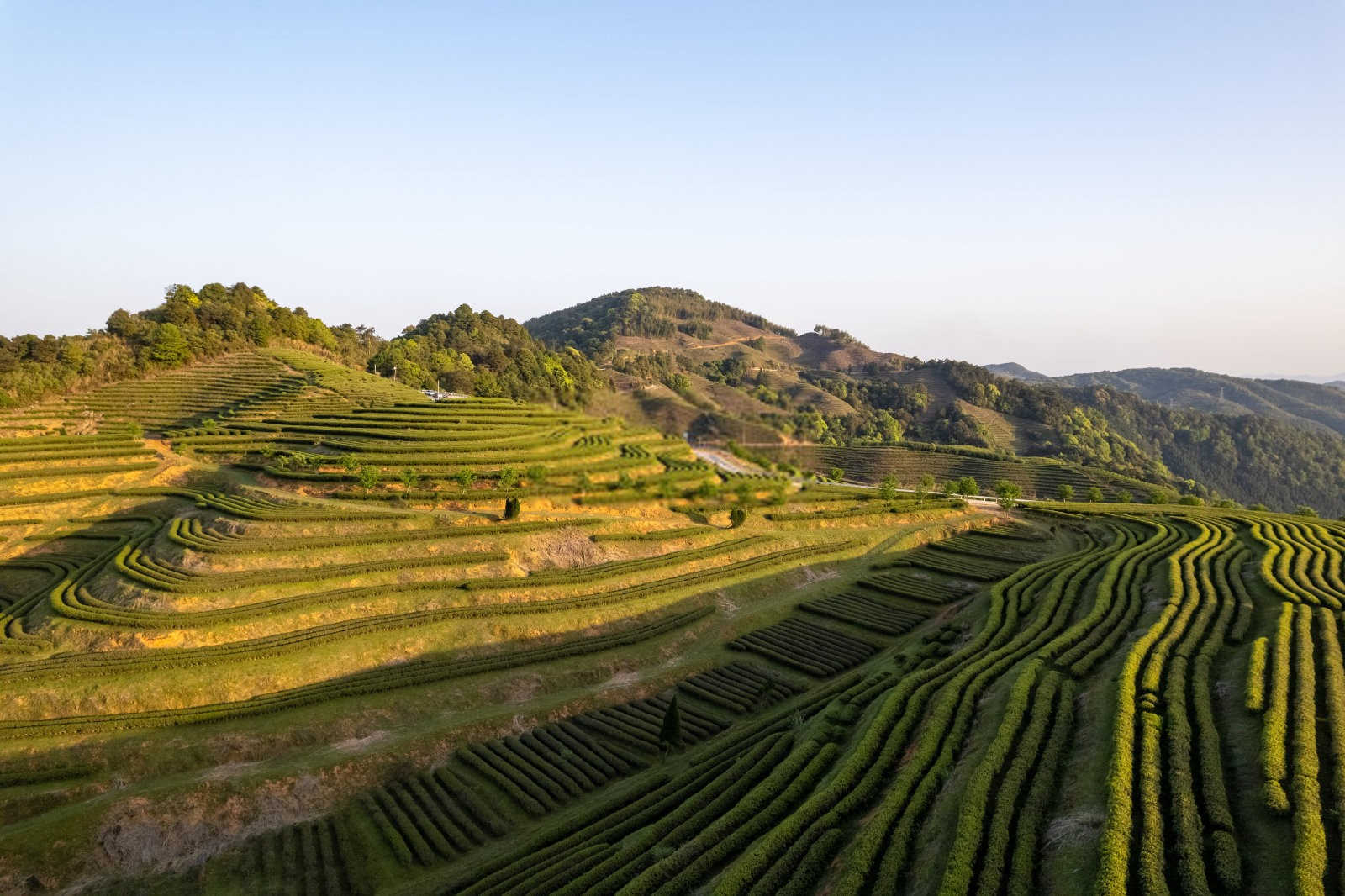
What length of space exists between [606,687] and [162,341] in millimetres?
112301

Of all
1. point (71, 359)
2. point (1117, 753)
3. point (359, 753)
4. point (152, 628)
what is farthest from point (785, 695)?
point (71, 359)

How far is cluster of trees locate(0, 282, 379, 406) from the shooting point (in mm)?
96875

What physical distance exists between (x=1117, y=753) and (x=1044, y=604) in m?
29.4

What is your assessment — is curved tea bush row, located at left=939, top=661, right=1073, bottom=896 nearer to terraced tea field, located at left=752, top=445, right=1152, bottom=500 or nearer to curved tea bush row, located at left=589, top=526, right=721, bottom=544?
curved tea bush row, located at left=589, top=526, right=721, bottom=544

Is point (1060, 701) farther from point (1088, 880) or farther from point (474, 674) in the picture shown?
point (474, 674)

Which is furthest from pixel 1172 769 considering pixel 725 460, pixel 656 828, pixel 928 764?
pixel 725 460

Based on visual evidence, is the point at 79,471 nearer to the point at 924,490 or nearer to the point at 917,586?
the point at 917,586

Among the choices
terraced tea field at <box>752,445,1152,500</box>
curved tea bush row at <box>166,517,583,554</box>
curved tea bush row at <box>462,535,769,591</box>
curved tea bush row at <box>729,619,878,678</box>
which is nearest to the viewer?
curved tea bush row at <box>729,619,878,678</box>

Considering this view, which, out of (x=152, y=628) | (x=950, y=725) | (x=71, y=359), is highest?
(x=71, y=359)

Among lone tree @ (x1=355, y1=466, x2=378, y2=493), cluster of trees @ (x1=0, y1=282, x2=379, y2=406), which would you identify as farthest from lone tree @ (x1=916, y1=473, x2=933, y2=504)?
cluster of trees @ (x1=0, y1=282, x2=379, y2=406)

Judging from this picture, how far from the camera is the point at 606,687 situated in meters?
49.5

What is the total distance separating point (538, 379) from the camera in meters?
158

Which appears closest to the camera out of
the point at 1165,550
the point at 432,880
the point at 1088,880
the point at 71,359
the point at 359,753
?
the point at 1088,880

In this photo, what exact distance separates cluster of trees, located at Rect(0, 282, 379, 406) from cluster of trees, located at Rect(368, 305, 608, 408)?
13209 millimetres
